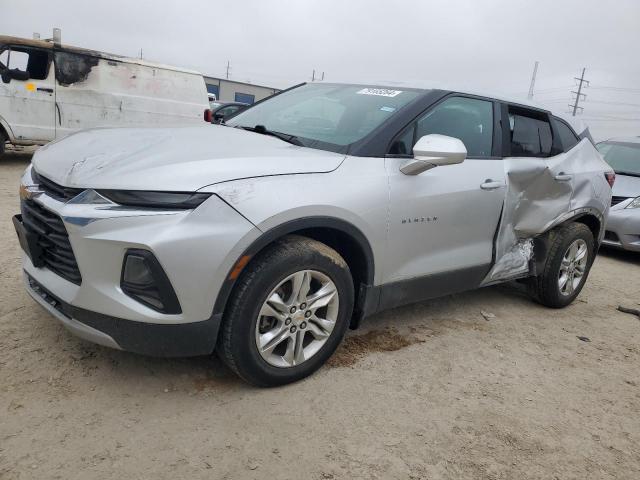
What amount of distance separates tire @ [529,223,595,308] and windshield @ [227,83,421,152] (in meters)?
1.86

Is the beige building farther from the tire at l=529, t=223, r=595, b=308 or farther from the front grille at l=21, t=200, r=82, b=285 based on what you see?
the front grille at l=21, t=200, r=82, b=285

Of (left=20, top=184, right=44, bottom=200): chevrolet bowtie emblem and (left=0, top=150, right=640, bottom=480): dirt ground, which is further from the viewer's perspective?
(left=20, top=184, right=44, bottom=200): chevrolet bowtie emblem

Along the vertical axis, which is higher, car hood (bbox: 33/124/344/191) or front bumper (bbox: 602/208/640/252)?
car hood (bbox: 33/124/344/191)

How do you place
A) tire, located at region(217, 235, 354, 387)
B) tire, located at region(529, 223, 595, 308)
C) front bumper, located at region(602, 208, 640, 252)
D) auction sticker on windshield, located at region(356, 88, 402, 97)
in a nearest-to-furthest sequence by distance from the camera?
tire, located at region(217, 235, 354, 387) → auction sticker on windshield, located at region(356, 88, 402, 97) → tire, located at region(529, 223, 595, 308) → front bumper, located at region(602, 208, 640, 252)

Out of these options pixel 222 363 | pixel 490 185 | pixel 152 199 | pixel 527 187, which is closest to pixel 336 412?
pixel 222 363

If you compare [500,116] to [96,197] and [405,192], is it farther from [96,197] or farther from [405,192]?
[96,197]

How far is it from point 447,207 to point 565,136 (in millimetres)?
1846

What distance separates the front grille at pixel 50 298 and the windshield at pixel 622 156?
780 cm

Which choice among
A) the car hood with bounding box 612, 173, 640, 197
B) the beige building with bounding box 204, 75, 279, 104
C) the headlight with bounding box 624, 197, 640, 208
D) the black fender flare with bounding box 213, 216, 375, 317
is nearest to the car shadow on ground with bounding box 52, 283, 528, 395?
the black fender flare with bounding box 213, 216, 375, 317

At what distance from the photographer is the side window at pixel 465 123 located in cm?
310

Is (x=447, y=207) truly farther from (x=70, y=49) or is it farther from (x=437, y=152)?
(x=70, y=49)

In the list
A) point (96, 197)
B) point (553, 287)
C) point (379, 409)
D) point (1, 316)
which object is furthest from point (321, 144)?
point (553, 287)

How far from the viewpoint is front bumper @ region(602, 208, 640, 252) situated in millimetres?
6594

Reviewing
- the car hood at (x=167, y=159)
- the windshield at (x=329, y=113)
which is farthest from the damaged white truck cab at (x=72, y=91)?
the car hood at (x=167, y=159)
